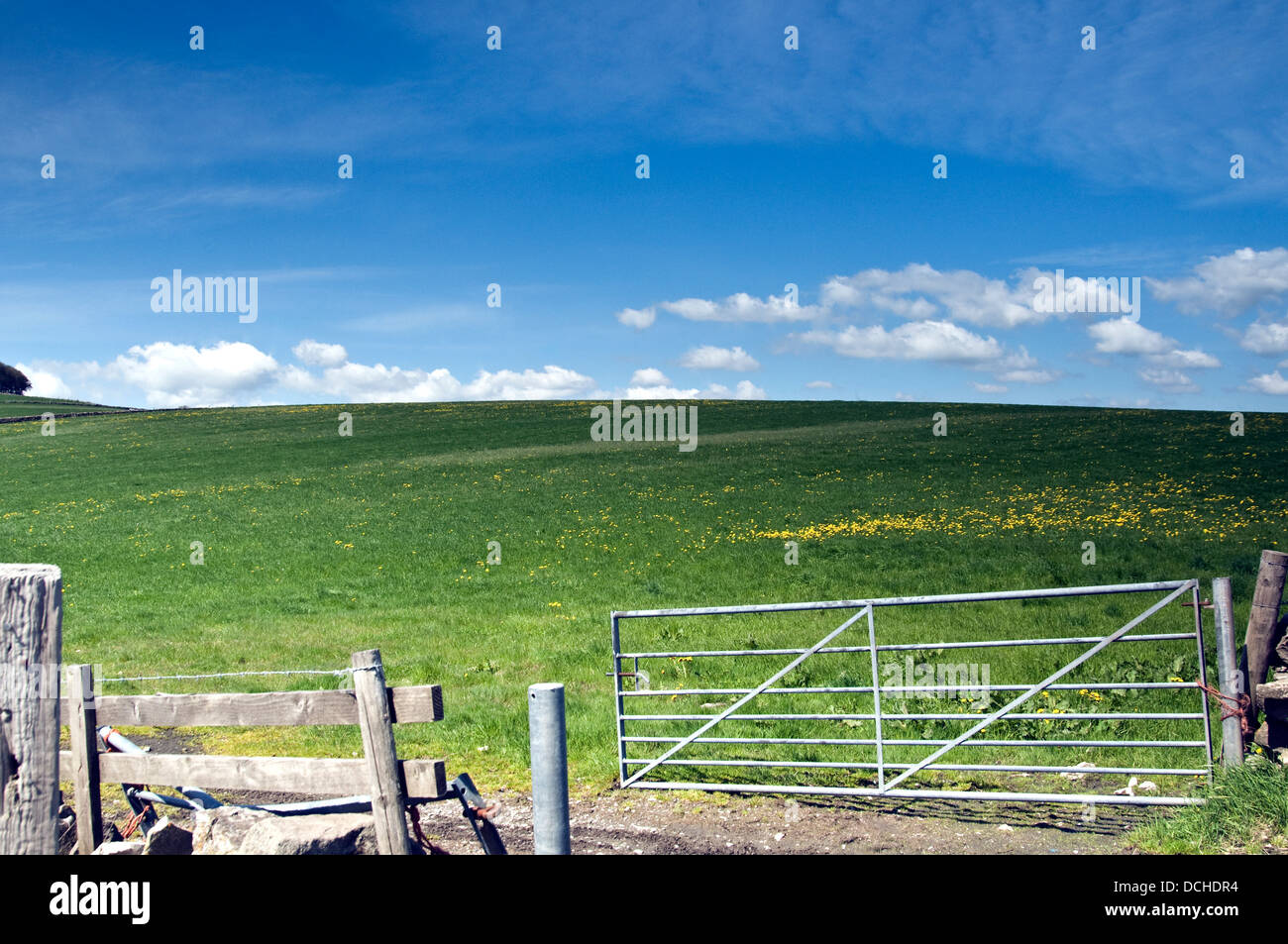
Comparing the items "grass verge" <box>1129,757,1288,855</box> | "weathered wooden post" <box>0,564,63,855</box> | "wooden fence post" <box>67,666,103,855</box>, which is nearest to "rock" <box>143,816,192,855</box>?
"wooden fence post" <box>67,666,103,855</box>

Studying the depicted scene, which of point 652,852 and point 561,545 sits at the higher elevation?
point 561,545

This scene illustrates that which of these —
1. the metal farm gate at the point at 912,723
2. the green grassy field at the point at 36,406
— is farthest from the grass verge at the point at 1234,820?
the green grassy field at the point at 36,406

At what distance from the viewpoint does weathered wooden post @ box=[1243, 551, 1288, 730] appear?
6.52m

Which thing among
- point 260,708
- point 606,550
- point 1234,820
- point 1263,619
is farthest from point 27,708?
point 606,550

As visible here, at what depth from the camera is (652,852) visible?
6711mm

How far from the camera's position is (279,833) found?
495 centimetres

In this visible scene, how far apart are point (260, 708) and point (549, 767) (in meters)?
2.57

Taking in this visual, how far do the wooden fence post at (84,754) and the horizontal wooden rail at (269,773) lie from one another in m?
0.10

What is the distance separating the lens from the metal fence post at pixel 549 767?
3.93 m

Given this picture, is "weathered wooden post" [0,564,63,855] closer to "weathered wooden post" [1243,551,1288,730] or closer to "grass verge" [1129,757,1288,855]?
"grass verge" [1129,757,1288,855]

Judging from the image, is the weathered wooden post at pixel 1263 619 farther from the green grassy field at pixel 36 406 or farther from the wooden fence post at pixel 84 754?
the green grassy field at pixel 36 406
